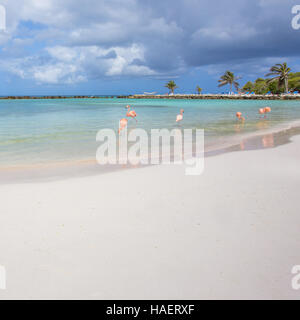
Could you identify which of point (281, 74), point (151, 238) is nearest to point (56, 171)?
point (151, 238)

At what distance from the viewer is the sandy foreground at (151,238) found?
93.6 inches

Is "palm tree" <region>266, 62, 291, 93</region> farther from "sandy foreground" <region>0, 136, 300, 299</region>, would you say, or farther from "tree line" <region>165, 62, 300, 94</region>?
"sandy foreground" <region>0, 136, 300, 299</region>

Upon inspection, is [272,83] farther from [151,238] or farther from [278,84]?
[151,238]

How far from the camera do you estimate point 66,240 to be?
301cm

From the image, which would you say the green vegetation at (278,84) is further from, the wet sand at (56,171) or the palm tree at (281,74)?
the wet sand at (56,171)

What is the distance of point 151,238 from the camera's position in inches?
120

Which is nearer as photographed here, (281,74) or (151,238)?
(151,238)

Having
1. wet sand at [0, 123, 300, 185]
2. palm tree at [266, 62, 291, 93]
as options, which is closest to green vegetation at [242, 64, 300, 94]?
palm tree at [266, 62, 291, 93]

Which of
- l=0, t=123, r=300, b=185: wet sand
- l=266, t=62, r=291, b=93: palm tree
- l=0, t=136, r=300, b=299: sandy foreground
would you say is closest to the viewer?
l=0, t=136, r=300, b=299: sandy foreground

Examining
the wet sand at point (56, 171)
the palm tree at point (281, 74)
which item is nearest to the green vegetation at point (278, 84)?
the palm tree at point (281, 74)

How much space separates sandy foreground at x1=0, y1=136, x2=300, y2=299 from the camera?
2.38m

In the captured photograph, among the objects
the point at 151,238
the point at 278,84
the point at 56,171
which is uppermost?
the point at 278,84

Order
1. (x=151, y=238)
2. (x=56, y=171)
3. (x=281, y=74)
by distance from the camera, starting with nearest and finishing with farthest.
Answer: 1. (x=151, y=238)
2. (x=56, y=171)
3. (x=281, y=74)

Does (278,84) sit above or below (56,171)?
above
